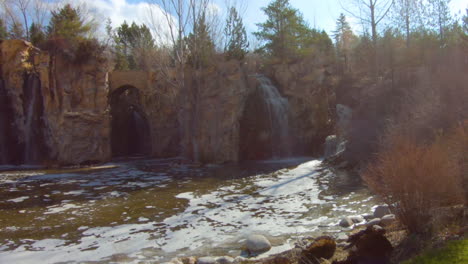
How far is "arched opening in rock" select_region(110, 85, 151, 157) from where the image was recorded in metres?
28.6

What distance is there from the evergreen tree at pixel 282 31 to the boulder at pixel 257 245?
20.4m

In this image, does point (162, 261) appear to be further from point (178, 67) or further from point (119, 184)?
point (178, 67)

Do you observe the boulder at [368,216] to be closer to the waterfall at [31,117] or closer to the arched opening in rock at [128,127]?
the waterfall at [31,117]

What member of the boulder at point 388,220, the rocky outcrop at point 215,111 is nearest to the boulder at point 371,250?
the boulder at point 388,220

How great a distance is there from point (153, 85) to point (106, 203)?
16.4 m

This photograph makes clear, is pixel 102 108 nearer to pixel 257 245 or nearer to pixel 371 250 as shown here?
pixel 257 245

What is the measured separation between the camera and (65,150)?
70.0 ft

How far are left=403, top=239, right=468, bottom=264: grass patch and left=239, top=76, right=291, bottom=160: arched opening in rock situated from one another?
57.4ft

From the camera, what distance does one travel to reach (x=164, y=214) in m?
8.20

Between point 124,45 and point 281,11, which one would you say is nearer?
point 281,11

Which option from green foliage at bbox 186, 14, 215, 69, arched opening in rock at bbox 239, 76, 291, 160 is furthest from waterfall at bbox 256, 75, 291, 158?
green foliage at bbox 186, 14, 215, 69

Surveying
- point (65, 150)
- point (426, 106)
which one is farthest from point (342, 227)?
point (65, 150)

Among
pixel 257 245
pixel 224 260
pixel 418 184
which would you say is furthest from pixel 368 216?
pixel 224 260

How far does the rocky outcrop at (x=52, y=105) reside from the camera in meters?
21.3
